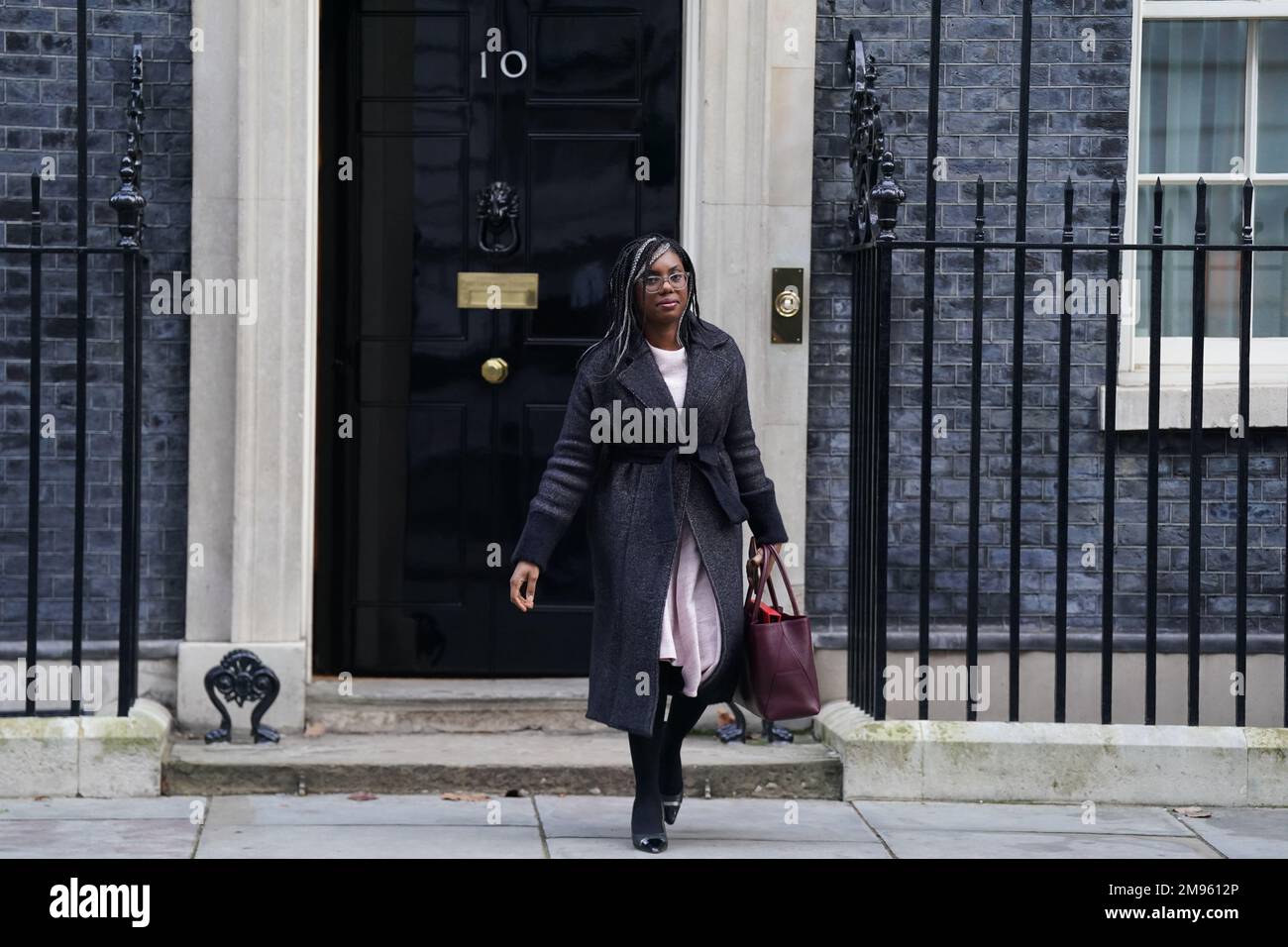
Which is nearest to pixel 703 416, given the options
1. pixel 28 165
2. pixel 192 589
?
pixel 192 589

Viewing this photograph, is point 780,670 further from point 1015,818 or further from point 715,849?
point 1015,818

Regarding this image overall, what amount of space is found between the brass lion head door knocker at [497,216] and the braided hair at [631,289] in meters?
1.66

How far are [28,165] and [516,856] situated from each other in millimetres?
3248

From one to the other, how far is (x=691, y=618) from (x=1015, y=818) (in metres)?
1.50

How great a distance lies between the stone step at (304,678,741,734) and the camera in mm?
7109

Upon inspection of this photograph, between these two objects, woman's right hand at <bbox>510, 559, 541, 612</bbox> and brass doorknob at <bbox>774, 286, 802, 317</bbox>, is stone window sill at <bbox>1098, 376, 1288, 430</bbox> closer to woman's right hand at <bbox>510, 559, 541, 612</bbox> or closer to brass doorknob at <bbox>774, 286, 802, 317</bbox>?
brass doorknob at <bbox>774, 286, 802, 317</bbox>

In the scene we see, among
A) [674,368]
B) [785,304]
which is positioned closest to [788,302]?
[785,304]

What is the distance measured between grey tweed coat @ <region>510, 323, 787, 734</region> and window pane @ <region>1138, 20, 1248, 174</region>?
2.76m

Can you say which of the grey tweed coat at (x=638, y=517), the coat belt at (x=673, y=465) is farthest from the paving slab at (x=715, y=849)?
the coat belt at (x=673, y=465)

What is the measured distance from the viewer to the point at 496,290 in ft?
24.2

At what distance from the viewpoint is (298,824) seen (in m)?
6.09

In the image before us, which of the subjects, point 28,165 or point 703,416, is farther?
point 28,165

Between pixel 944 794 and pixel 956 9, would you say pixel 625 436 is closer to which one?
pixel 944 794

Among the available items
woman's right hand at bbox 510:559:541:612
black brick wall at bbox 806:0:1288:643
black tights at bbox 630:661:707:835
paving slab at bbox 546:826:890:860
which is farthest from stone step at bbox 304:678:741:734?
woman's right hand at bbox 510:559:541:612
